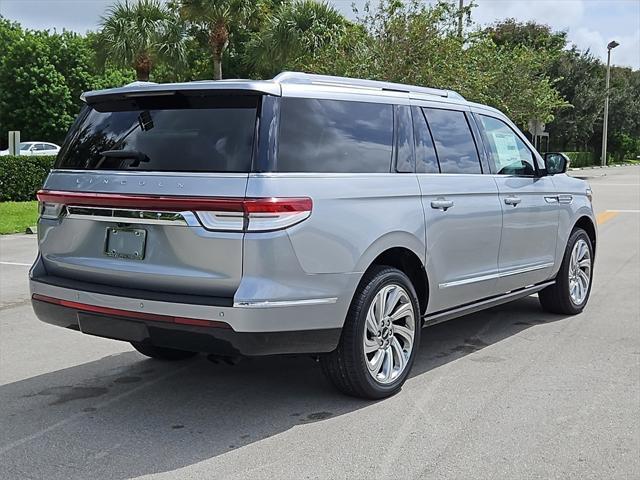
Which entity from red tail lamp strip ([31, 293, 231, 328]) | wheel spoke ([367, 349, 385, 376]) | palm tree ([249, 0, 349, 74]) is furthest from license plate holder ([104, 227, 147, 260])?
palm tree ([249, 0, 349, 74])

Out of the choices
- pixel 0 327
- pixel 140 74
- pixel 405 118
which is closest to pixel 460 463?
pixel 405 118

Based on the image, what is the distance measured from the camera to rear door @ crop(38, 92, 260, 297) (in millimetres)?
4215

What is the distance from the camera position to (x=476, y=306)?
602 cm

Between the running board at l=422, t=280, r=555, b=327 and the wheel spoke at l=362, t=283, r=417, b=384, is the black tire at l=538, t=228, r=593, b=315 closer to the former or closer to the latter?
the running board at l=422, t=280, r=555, b=327

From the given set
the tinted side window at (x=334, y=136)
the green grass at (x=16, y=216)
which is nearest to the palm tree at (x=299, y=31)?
the green grass at (x=16, y=216)

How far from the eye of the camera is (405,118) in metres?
5.40

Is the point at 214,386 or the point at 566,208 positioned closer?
the point at 214,386

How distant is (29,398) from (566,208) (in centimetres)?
485

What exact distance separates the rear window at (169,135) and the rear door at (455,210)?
150cm

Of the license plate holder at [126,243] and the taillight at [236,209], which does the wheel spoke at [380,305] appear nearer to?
the taillight at [236,209]

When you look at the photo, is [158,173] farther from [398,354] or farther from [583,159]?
[583,159]

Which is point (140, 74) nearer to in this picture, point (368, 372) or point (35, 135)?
point (35, 135)

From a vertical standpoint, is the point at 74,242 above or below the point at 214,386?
above

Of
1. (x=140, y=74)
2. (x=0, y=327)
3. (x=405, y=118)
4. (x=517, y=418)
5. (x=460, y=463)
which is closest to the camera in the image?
(x=460, y=463)
